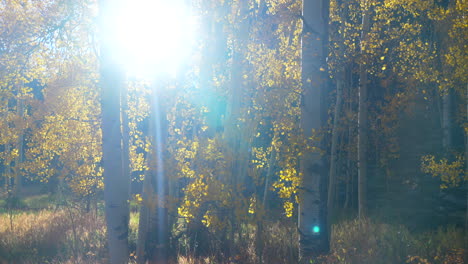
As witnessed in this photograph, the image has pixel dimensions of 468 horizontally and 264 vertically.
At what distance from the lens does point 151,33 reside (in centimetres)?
741

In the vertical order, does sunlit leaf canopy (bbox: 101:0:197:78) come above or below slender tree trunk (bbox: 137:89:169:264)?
above

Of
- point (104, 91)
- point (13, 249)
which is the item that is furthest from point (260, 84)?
point (13, 249)

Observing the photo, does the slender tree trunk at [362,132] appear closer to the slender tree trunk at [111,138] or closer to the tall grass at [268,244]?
the tall grass at [268,244]

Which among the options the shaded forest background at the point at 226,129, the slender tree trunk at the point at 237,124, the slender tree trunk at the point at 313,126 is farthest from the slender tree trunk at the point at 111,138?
the slender tree trunk at the point at 313,126

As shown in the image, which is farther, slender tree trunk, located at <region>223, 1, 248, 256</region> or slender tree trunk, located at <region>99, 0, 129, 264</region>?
slender tree trunk, located at <region>223, 1, 248, 256</region>

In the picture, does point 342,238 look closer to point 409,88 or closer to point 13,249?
point 13,249

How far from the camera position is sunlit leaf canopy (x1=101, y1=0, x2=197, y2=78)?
220 inches

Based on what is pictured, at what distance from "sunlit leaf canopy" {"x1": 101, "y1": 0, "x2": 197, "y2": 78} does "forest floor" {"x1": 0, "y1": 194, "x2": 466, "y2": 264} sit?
13.0 feet

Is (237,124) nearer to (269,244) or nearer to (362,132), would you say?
(269,244)

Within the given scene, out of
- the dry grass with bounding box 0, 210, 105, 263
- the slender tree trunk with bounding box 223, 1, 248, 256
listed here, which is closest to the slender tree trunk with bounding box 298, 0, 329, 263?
the slender tree trunk with bounding box 223, 1, 248, 256

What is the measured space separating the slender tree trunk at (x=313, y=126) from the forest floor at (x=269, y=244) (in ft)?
1.21

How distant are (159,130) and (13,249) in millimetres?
5652

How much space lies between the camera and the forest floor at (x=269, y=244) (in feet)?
23.5

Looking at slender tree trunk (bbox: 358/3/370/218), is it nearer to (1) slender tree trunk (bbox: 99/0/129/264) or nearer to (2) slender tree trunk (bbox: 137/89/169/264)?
(2) slender tree trunk (bbox: 137/89/169/264)
